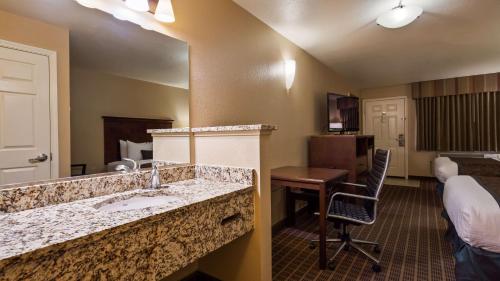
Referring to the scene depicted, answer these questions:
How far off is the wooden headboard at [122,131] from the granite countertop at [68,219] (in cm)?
25

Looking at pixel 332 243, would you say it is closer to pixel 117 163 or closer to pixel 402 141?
pixel 117 163

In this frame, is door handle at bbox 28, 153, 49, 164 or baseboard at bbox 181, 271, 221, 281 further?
baseboard at bbox 181, 271, 221, 281

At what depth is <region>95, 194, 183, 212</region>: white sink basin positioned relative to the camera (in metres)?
1.17

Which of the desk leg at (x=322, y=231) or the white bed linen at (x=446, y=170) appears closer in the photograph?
the desk leg at (x=322, y=231)

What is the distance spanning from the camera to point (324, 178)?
214cm

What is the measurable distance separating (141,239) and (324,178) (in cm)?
162

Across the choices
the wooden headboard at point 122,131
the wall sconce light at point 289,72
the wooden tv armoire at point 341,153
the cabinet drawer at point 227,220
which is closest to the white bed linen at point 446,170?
the wooden tv armoire at point 341,153

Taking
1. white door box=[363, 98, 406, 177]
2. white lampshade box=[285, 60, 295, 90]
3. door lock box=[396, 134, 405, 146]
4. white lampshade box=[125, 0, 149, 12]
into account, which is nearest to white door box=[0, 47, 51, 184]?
white lampshade box=[125, 0, 149, 12]

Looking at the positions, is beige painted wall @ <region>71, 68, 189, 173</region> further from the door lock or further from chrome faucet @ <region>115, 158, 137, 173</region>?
the door lock

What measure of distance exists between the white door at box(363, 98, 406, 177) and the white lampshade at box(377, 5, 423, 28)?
3.99m

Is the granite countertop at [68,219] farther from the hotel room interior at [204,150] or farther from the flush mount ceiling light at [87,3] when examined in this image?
the flush mount ceiling light at [87,3]

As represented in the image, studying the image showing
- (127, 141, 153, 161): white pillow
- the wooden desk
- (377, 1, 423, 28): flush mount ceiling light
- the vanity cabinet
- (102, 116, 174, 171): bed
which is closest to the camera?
the vanity cabinet

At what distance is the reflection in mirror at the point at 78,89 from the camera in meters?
1.03

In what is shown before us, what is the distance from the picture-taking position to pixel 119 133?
1.41 metres
